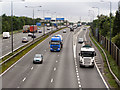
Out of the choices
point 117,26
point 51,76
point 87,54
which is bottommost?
point 51,76

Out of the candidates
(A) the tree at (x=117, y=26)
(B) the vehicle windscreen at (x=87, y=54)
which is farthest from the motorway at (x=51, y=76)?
(A) the tree at (x=117, y=26)

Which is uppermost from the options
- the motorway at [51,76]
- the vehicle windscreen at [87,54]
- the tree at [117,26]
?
the tree at [117,26]

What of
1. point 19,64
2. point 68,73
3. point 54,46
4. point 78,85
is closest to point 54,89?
point 78,85

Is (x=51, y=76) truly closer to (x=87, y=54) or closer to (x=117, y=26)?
(x=87, y=54)

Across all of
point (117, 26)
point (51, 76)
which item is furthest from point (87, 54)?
point (117, 26)

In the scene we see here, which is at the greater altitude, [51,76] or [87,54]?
[87,54]

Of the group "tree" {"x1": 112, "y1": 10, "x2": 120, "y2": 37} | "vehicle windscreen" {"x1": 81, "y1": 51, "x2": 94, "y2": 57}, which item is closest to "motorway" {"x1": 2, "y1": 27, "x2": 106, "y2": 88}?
"vehicle windscreen" {"x1": 81, "y1": 51, "x2": 94, "y2": 57}

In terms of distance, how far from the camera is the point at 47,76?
34219 mm

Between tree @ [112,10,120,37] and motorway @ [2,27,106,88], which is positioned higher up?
tree @ [112,10,120,37]

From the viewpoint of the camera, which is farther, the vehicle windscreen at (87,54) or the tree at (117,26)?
the tree at (117,26)

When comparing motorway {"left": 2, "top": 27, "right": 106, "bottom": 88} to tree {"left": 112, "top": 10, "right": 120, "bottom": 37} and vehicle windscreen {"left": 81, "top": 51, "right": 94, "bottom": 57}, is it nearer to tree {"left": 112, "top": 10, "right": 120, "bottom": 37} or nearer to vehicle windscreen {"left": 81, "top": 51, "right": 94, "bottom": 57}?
vehicle windscreen {"left": 81, "top": 51, "right": 94, "bottom": 57}

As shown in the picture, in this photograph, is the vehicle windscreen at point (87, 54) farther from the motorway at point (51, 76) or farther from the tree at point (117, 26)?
the tree at point (117, 26)

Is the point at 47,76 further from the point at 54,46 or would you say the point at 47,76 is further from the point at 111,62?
the point at 54,46

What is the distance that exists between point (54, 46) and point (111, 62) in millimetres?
18881
